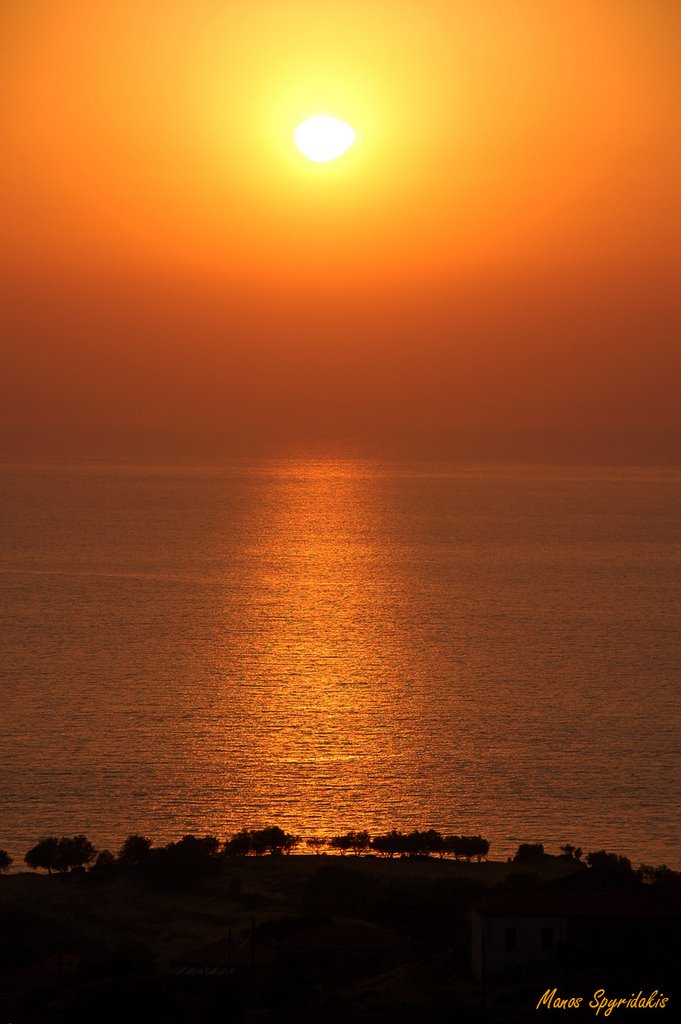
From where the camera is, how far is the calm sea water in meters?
43.3

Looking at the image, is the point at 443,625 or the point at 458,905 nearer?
the point at 458,905

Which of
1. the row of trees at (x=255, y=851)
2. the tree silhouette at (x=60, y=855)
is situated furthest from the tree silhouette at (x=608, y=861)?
the tree silhouette at (x=60, y=855)

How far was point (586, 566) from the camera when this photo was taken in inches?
4250

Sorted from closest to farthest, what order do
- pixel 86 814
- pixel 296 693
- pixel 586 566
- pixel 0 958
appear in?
pixel 0 958 < pixel 86 814 < pixel 296 693 < pixel 586 566

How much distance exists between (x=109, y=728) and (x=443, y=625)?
30020mm

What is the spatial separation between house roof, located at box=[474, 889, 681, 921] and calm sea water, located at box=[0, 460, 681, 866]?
12545 millimetres

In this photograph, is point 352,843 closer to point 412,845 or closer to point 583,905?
point 412,845

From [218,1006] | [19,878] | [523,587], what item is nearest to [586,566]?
[523,587]

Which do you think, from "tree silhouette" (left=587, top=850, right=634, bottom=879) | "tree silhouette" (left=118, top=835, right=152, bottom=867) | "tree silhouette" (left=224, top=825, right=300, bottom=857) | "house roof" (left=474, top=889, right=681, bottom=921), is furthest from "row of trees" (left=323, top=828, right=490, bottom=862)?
"house roof" (left=474, top=889, right=681, bottom=921)

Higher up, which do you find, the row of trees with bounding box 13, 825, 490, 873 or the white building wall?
the row of trees with bounding box 13, 825, 490, 873

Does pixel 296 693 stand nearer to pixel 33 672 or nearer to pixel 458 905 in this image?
pixel 33 672

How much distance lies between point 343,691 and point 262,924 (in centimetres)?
3136

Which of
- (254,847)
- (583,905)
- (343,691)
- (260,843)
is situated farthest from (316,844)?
(343,691)

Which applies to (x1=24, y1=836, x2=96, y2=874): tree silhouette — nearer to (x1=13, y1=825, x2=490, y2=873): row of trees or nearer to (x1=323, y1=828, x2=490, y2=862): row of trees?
(x1=13, y1=825, x2=490, y2=873): row of trees
